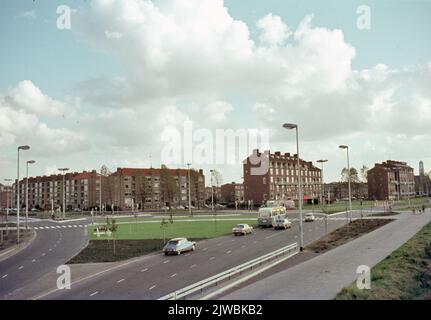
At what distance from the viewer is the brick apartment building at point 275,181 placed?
116 metres

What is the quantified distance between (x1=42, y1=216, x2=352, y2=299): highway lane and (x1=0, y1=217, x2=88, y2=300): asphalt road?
3.86 meters

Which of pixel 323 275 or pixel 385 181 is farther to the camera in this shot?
pixel 385 181

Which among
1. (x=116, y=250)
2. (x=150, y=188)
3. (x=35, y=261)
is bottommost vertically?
(x=35, y=261)

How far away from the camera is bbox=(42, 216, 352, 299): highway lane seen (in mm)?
18859

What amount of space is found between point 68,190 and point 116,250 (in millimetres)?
134074

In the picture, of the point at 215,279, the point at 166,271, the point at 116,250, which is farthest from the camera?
the point at 116,250

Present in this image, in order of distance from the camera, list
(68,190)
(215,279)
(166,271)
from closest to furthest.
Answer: (215,279) < (166,271) < (68,190)

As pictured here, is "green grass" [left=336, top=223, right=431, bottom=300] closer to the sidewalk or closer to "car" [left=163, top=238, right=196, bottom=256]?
the sidewalk

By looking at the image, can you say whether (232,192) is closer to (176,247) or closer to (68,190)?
(68,190)

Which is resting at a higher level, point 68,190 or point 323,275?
point 68,190

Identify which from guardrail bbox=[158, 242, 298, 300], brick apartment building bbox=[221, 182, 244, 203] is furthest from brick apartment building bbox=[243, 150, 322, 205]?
guardrail bbox=[158, 242, 298, 300]

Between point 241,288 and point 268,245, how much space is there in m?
16.2

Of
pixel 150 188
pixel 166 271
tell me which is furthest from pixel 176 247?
pixel 150 188

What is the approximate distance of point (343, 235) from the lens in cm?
3656
